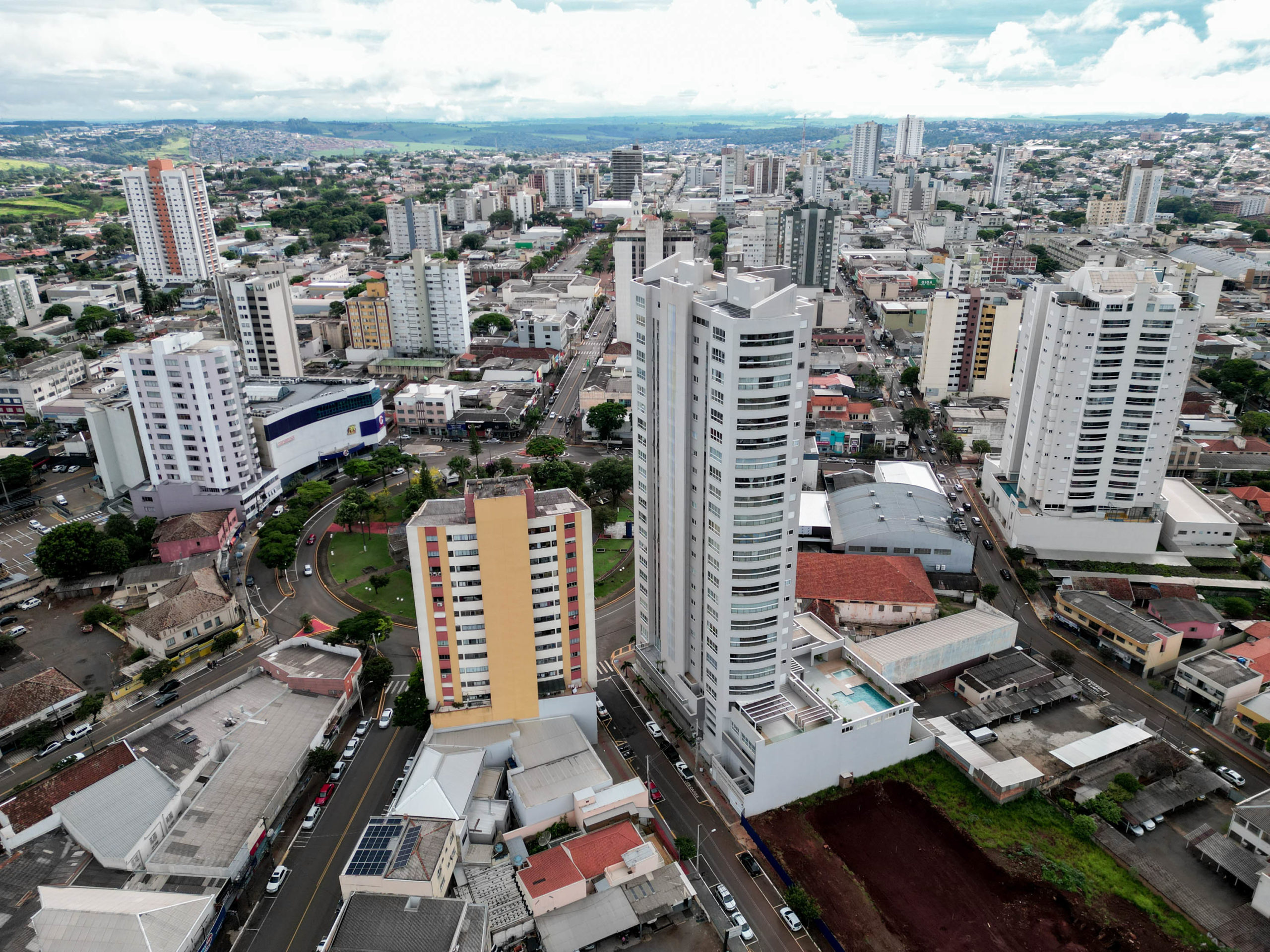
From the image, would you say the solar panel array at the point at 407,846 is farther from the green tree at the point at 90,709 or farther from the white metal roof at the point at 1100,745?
the white metal roof at the point at 1100,745

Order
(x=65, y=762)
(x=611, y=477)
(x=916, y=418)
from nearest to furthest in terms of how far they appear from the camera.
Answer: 1. (x=65, y=762)
2. (x=611, y=477)
3. (x=916, y=418)

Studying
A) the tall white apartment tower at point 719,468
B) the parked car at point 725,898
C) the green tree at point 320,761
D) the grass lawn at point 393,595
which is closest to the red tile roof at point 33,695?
the green tree at point 320,761

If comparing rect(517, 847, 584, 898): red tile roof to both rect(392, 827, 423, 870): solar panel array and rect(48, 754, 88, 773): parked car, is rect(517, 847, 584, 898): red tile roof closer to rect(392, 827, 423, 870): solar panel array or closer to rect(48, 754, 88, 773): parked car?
rect(392, 827, 423, 870): solar panel array

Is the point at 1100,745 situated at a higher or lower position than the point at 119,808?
lower

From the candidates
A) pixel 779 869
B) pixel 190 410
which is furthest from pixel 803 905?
pixel 190 410

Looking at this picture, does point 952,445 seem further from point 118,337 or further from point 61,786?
point 118,337

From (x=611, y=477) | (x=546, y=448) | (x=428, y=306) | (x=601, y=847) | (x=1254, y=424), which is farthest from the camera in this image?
(x=428, y=306)

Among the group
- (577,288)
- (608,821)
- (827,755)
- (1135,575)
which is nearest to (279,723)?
(608,821)
